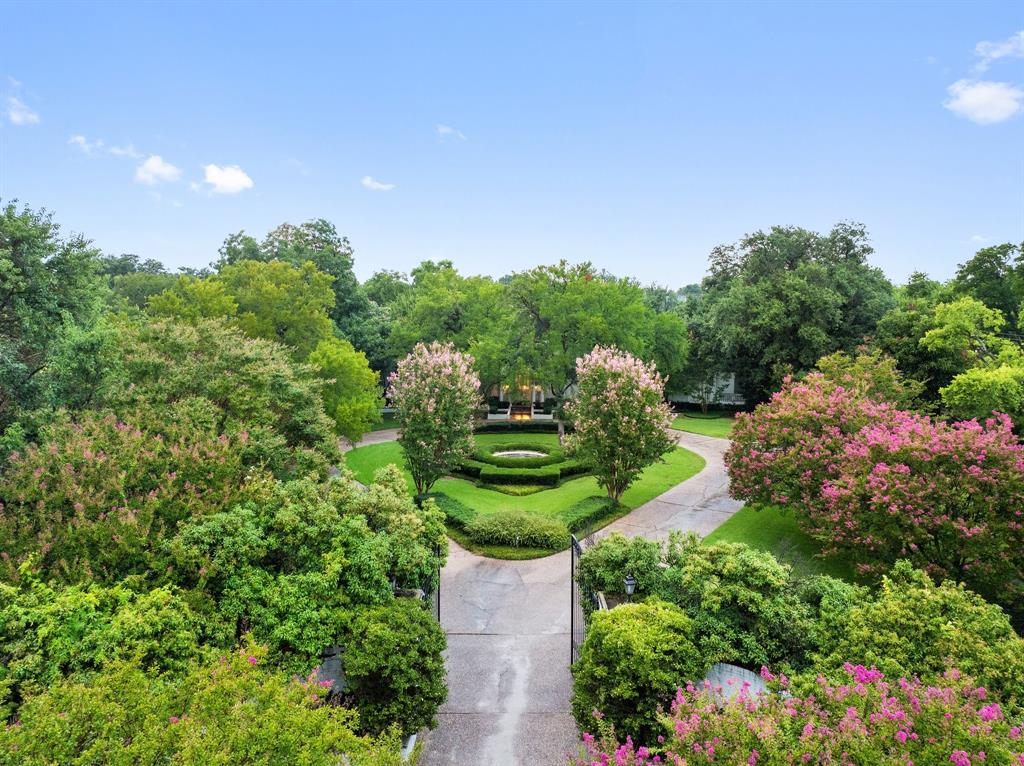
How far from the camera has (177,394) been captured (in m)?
16.1

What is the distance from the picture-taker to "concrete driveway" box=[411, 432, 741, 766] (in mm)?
9625

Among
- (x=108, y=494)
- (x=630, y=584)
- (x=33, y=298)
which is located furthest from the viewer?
(x=33, y=298)

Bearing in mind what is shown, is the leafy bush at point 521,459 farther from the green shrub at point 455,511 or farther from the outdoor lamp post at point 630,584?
the outdoor lamp post at point 630,584

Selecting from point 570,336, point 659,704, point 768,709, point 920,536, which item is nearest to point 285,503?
point 659,704

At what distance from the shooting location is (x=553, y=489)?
24172mm

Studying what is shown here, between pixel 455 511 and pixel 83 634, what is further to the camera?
pixel 455 511

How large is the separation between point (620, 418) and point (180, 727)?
51.6ft

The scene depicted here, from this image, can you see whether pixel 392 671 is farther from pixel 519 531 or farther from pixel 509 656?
pixel 519 531

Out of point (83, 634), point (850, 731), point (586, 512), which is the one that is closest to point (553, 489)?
point (586, 512)

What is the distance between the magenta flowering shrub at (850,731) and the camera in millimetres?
5035

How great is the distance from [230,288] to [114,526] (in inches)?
1000

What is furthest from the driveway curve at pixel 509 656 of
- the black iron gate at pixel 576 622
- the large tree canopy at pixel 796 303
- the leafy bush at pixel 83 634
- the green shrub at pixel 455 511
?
the large tree canopy at pixel 796 303

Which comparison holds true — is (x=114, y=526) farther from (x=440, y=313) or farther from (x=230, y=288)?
(x=440, y=313)

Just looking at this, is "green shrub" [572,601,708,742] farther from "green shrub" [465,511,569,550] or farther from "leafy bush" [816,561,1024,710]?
"green shrub" [465,511,569,550]
